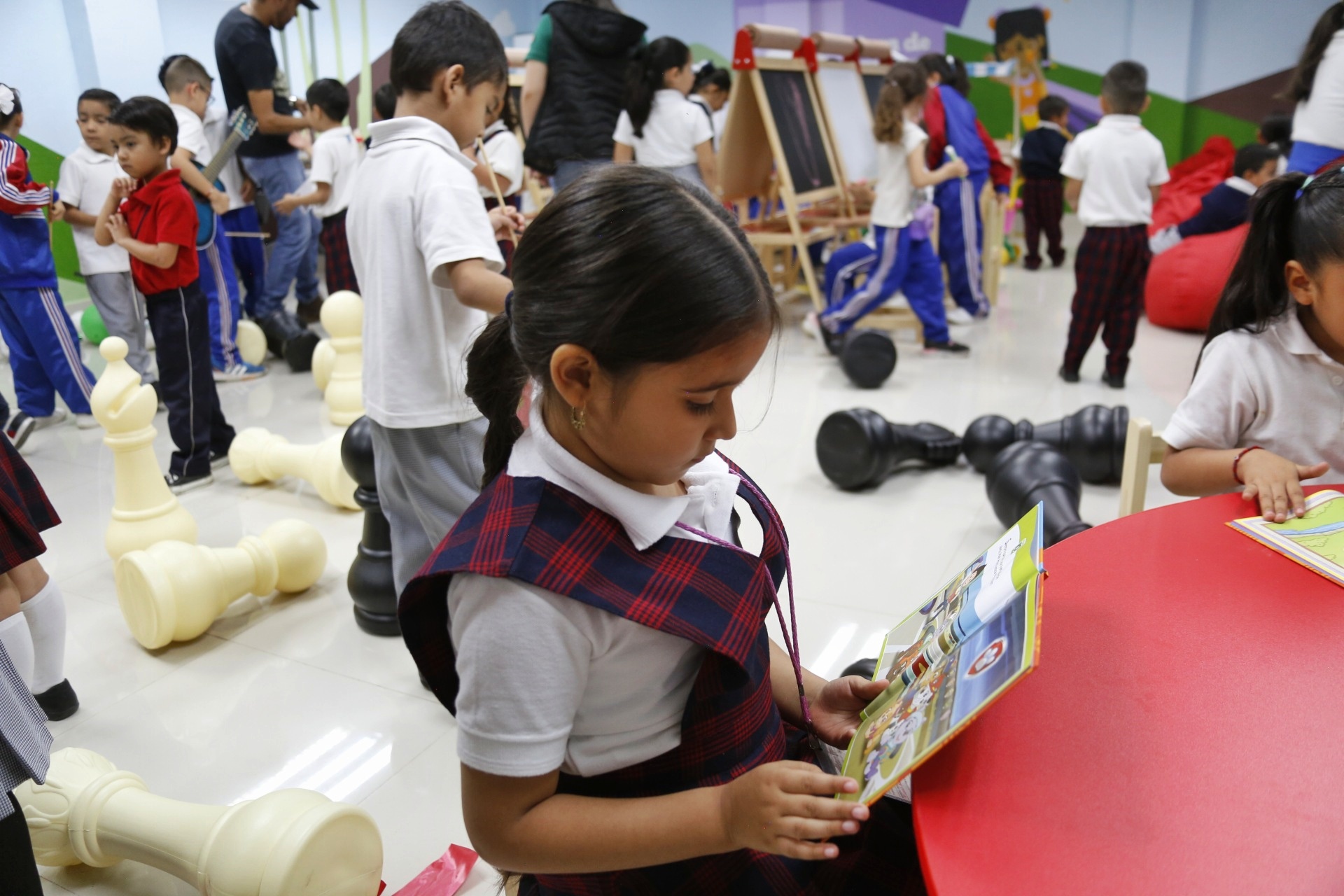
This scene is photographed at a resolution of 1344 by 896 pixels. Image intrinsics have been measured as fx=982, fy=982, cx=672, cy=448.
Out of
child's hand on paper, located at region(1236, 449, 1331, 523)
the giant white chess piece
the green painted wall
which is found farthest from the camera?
the green painted wall

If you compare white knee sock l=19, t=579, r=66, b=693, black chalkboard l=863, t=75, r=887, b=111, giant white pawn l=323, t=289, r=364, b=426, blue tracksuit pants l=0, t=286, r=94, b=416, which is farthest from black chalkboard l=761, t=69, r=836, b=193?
white knee sock l=19, t=579, r=66, b=693

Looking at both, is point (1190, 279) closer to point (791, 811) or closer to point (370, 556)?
point (370, 556)

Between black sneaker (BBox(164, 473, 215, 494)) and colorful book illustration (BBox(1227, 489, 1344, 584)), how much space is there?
309 cm

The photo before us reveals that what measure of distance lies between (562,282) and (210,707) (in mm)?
1641

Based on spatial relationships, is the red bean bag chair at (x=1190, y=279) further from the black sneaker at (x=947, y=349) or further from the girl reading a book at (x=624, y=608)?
the girl reading a book at (x=624, y=608)

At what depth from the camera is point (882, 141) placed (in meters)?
4.53

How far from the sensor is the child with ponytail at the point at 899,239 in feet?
14.7

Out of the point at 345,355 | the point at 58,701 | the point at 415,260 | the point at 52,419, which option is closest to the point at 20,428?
the point at 52,419

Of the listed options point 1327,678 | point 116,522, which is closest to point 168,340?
point 116,522

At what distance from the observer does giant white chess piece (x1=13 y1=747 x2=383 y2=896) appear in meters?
1.28

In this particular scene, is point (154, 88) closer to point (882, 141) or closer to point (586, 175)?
point (882, 141)

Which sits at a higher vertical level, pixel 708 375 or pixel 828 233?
pixel 708 375

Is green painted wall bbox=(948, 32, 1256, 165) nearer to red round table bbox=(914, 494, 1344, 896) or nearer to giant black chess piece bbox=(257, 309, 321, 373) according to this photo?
giant black chess piece bbox=(257, 309, 321, 373)

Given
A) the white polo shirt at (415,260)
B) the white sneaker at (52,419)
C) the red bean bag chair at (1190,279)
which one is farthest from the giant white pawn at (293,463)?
the red bean bag chair at (1190,279)
